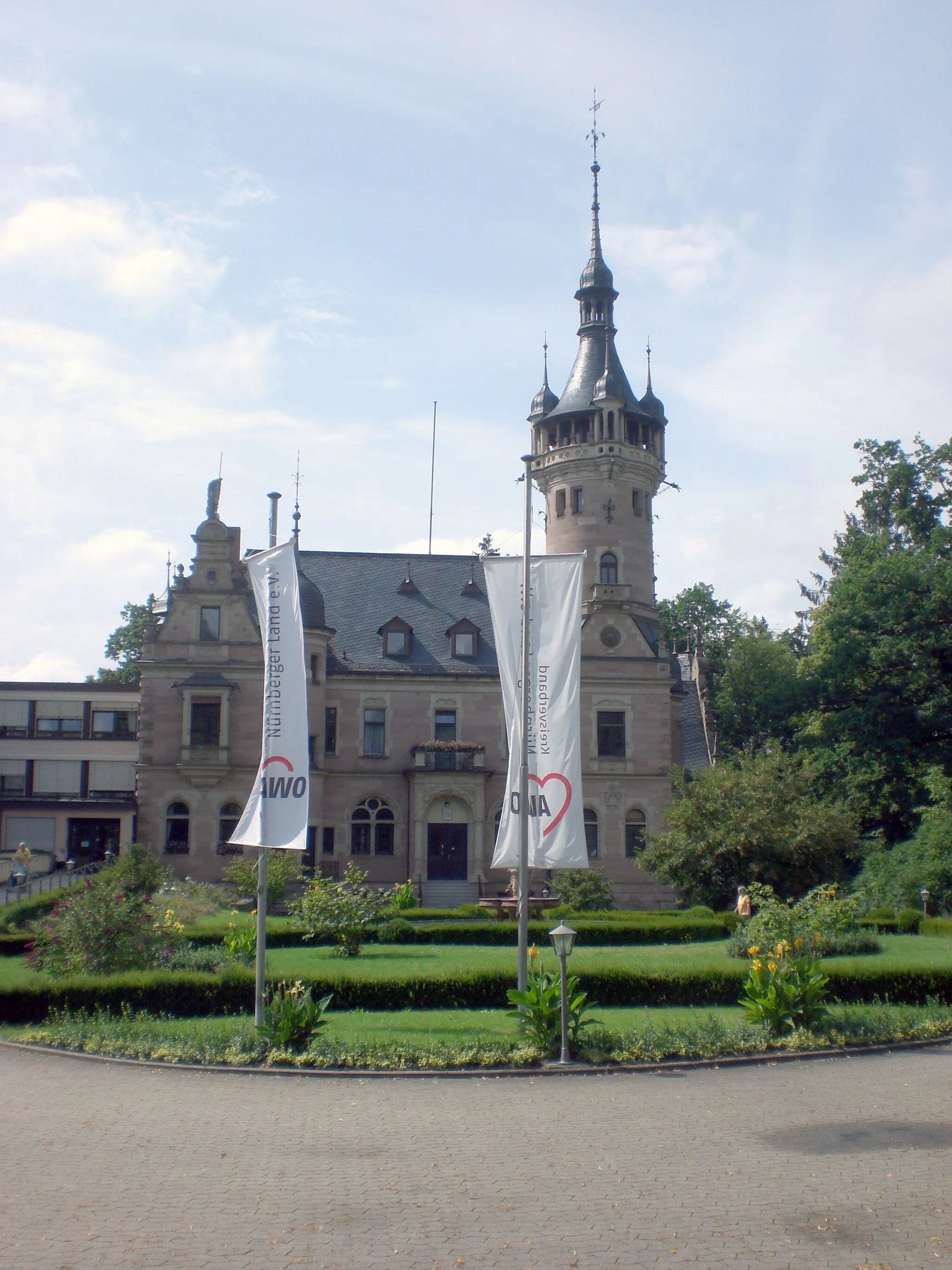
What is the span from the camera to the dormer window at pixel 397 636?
170ft

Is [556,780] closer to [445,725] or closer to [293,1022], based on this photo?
[293,1022]

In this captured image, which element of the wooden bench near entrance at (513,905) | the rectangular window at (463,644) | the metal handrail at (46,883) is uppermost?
the rectangular window at (463,644)

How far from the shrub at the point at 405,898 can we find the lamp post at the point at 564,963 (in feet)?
61.9

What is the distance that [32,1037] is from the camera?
62.8ft

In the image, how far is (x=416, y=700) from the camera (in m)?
50.9

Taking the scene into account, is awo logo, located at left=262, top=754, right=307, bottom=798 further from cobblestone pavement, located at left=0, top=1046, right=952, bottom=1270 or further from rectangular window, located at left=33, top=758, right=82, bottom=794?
rectangular window, located at left=33, top=758, right=82, bottom=794

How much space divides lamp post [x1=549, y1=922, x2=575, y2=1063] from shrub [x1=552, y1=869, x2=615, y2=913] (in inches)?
947

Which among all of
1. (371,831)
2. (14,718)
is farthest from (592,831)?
(14,718)

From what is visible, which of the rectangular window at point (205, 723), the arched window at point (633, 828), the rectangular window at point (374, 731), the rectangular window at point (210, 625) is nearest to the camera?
the rectangular window at point (205, 723)

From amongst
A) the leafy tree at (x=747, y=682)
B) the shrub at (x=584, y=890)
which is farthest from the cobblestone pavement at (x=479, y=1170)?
the leafy tree at (x=747, y=682)

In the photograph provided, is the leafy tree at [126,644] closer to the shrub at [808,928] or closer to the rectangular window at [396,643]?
the rectangular window at [396,643]

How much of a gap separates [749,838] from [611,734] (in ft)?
44.8

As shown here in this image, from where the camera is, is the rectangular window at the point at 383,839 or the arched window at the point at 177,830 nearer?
the arched window at the point at 177,830

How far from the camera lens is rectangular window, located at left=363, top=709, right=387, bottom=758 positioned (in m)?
50.6
